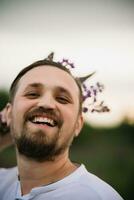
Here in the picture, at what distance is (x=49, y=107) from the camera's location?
1.91 m

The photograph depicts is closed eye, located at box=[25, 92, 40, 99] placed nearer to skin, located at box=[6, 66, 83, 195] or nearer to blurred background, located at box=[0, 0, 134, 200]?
skin, located at box=[6, 66, 83, 195]

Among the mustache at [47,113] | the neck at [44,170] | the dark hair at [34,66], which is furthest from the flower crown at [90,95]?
the neck at [44,170]

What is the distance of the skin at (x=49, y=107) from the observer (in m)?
1.92

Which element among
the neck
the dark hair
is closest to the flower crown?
the dark hair

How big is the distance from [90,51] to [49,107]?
37 cm

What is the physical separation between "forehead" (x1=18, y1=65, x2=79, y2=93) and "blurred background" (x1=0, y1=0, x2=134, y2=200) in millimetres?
55

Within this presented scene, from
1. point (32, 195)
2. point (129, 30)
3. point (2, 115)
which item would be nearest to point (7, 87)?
point (2, 115)

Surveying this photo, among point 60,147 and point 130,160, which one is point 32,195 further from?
point 130,160

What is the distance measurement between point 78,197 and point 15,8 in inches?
39.6

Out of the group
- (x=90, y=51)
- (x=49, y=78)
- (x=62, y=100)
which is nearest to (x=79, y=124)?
(x=62, y=100)

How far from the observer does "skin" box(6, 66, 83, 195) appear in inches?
75.7

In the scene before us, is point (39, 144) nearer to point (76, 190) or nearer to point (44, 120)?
point (44, 120)

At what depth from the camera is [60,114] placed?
1922 mm

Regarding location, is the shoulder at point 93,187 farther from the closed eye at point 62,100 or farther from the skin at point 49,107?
the closed eye at point 62,100
